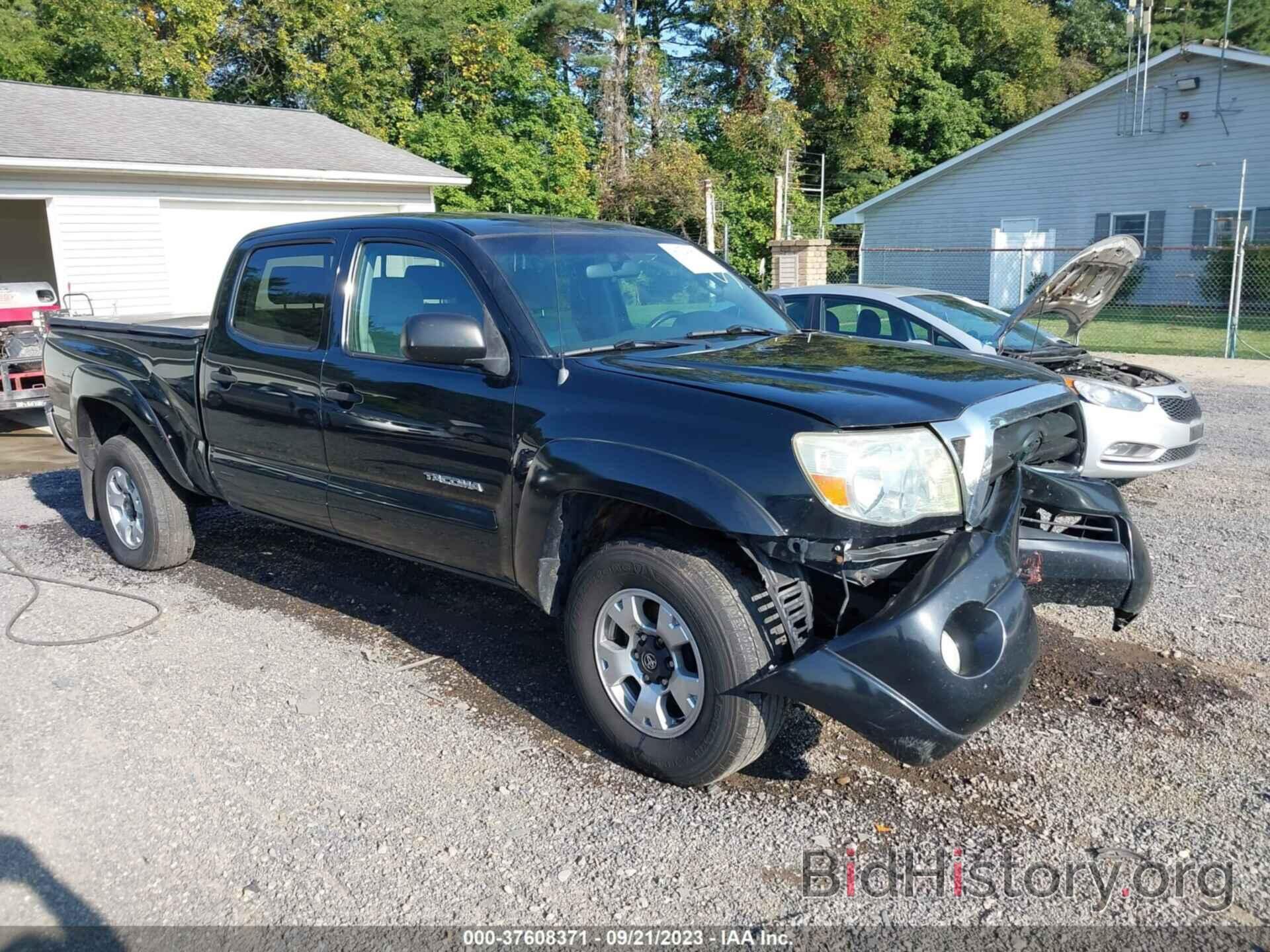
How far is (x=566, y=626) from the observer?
382 centimetres

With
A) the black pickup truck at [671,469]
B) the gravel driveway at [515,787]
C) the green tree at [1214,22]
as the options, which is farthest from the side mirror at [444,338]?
the green tree at [1214,22]

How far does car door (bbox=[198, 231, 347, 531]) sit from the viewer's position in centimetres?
481

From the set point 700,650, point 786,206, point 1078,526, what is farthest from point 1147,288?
point 700,650

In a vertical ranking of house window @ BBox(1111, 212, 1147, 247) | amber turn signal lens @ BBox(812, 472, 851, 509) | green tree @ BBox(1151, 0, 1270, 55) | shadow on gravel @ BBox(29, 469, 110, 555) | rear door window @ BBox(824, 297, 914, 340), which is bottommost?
shadow on gravel @ BBox(29, 469, 110, 555)

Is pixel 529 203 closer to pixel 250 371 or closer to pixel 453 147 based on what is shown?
pixel 453 147

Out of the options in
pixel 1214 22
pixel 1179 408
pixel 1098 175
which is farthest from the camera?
pixel 1214 22

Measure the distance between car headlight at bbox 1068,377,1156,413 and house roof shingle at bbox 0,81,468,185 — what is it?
1327 cm

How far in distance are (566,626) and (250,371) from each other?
230 cm

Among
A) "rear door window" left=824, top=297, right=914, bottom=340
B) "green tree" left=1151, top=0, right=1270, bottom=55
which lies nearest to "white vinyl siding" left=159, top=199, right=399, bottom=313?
"rear door window" left=824, top=297, right=914, bottom=340

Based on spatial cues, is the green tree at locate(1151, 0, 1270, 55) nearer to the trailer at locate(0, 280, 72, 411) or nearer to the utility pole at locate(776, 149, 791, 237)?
the utility pole at locate(776, 149, 791, 237)

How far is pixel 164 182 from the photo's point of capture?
15633 millimetres

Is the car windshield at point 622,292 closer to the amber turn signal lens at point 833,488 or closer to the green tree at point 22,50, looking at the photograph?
the amber turn signal lens at point 833,488

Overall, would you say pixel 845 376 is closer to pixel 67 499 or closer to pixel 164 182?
pixel 67 499

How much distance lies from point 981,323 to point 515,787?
6323mm
